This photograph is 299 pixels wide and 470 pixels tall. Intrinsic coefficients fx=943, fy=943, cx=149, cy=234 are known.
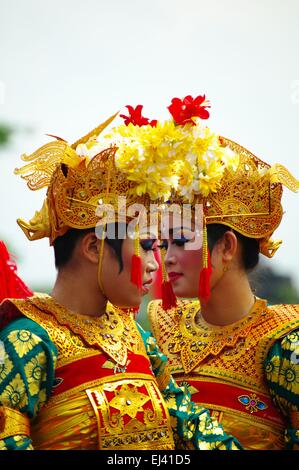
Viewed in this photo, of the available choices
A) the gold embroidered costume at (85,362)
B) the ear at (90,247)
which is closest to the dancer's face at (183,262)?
the gold embroidered costume at (85,362)

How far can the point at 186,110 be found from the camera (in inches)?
178

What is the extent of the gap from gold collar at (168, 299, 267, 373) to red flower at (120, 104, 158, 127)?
1253mm

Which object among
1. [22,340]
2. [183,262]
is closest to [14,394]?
[22,340]

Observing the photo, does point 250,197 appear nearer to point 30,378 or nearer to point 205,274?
point 205,274

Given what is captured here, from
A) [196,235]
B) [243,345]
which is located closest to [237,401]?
[243,345]

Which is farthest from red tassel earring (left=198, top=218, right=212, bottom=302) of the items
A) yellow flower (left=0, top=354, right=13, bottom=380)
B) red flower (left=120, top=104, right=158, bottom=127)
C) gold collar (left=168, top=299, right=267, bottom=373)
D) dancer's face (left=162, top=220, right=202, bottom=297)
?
yellow flower (left=0, top=354, right=13, bottom=380)

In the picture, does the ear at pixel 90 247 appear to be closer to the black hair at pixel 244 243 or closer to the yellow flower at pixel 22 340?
the yellow flower at pixel 22 340

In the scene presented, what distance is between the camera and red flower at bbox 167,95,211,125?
4520mm

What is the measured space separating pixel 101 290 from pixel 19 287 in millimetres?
1002

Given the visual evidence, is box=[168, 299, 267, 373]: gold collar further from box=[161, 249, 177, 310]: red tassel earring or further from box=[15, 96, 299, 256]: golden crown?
box=[15, 96, 299, 256]: golden crown

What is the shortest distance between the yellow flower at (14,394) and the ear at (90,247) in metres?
0.68

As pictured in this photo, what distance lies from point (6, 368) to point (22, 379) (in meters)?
0.09

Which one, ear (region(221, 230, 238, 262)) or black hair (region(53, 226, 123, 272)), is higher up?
ear (region(221, 230, 238, 262))
